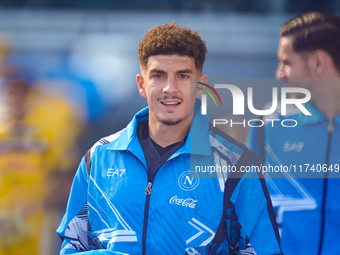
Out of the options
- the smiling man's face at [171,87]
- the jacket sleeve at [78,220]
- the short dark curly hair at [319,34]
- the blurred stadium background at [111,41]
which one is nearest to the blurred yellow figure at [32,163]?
the blurred stadium background at [111,41]

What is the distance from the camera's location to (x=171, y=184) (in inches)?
61.6

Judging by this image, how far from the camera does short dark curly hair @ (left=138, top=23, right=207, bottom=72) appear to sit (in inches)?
62.1

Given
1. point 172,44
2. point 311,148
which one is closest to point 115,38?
point 172,44

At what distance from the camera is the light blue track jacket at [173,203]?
4.90 feet

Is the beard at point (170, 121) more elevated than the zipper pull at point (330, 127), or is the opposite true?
the beard at point (170, 121)

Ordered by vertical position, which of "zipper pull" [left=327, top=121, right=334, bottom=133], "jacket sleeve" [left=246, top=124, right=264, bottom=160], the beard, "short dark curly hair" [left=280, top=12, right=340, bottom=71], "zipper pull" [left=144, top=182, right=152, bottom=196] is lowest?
"zipper pull" [left=144, top=182, right=152, bottom=196]

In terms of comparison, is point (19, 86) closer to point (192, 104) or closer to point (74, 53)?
point (74, 53)

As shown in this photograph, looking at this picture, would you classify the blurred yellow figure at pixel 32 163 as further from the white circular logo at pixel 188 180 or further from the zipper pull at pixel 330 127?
the zipper pull at pixel 330 127

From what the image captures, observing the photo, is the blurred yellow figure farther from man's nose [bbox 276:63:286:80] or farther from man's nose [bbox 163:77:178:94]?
man's nose [bbox 276:63:286:80]

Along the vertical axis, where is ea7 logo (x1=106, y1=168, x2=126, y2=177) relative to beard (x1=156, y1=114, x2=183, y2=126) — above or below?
below

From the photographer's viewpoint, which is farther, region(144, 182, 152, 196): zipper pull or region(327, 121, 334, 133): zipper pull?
region(327, 121, 334, 133): zipper pull

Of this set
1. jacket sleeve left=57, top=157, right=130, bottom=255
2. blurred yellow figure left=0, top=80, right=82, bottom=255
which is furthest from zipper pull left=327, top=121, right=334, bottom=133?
blurred yellow figure left=0, top=80, right=82, bottom=255

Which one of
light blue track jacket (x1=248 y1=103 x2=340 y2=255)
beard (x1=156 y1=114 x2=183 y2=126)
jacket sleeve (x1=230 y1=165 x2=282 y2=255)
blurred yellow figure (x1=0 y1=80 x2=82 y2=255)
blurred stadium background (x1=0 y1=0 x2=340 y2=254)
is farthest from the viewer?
blurred yellow figure (x1=0 y1=80 x2=82 y2=255)

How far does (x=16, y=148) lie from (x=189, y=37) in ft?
4.20
